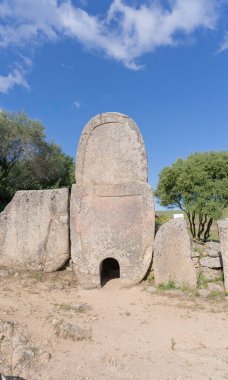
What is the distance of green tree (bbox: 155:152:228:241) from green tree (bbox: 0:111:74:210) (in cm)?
534

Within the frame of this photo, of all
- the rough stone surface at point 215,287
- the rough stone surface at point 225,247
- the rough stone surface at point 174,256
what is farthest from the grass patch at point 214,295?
the rough stone surface at point 174,256

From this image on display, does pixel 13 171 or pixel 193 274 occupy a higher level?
pixel 13 171

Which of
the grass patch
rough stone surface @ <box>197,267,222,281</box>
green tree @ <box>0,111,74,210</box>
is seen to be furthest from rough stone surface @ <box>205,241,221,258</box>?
green tree @ <box>0,111,74,210</box>

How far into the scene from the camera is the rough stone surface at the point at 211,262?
8.20 m

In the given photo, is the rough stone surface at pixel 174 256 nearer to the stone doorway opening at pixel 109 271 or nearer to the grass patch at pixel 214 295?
the grass patch at pixel 214 295

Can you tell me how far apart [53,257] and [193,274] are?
358 cm

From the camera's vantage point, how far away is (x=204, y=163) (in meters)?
16.6

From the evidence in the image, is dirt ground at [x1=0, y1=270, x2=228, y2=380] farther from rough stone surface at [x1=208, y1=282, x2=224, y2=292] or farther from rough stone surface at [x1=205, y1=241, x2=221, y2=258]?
rough stone surface at [x1=205, y1=241, x2=221, y2=258]

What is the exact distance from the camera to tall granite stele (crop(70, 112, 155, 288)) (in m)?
8.47

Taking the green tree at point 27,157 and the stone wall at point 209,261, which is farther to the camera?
the green tree at point 27,157

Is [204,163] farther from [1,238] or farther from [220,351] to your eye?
[220,351]

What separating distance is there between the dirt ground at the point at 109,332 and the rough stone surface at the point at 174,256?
0.40 m

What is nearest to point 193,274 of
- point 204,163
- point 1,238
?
point 1,238

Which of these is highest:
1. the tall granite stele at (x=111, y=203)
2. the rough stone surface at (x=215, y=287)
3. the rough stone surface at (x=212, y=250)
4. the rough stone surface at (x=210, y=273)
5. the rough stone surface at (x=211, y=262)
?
the tall granite stele at (x=111, y=203)
